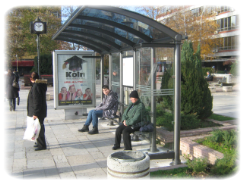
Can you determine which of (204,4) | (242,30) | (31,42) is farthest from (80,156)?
(204,4)

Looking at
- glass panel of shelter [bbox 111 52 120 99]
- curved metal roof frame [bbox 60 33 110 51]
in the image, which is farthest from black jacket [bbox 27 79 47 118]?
glass panel of shelter [bbox 111 52 120 99]

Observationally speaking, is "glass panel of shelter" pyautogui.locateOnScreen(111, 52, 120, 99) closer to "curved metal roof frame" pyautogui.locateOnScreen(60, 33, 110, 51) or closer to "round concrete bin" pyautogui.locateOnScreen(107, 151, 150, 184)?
"curved metal roof frame" pyautogui.locateOnScreen(60, 33, 110, 51)

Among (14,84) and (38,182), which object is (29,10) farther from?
(38,182)

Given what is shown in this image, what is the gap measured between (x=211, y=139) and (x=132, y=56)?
8.77 feet

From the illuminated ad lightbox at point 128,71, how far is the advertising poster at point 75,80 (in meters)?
2.31

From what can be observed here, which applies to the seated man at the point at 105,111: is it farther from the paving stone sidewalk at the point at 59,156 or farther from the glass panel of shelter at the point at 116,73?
the glass panel of shelter at the point at 116,73

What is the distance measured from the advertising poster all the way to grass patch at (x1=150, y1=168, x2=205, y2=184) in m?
5.24

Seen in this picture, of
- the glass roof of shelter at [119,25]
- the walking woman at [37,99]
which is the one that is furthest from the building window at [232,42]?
the walking woman at [37,99]

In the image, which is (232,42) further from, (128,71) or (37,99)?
(37,99)

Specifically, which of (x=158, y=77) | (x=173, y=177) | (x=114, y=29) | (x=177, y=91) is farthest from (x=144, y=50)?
(x=173, y=177)

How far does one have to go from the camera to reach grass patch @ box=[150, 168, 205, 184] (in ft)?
12.7

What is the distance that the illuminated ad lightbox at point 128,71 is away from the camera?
642cm

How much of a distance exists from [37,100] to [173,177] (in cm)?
323

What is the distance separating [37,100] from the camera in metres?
5.50
